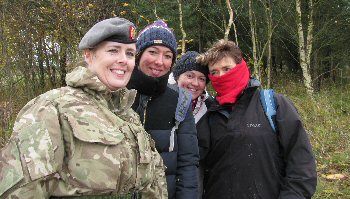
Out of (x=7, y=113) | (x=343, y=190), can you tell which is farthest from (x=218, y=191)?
(x=7, y=113)

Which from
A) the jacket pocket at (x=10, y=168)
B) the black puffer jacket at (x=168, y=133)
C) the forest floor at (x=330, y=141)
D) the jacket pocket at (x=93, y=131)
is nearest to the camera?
the jacket pocket at (x=10, y=168)

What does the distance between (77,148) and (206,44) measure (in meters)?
13.7

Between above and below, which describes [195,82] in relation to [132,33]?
below

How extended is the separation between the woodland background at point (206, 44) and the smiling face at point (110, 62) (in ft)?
8.30

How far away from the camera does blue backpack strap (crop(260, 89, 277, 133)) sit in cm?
277

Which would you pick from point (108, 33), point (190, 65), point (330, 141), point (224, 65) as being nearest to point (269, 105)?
point (224, 65)

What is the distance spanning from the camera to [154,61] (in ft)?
8.80

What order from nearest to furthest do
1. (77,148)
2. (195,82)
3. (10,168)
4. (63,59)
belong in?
(10,168)
(77,148)
(195,82)
(63,59)

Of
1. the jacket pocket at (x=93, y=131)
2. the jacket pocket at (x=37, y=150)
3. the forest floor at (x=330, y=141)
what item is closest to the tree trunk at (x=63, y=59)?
the forest floor at (x=330, y=141)

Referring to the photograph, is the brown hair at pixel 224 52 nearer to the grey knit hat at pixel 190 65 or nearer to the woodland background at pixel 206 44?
the grey knit hat at pixel 190 65

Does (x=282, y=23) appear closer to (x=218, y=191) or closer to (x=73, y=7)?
(x=73, y=7)

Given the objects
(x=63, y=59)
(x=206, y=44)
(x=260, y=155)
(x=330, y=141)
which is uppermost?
(x=206, y=44)

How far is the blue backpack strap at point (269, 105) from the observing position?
2.77 m

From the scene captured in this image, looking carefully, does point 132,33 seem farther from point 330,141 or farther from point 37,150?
point 330,141
